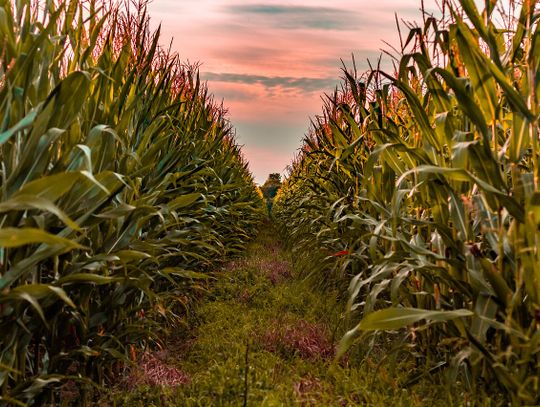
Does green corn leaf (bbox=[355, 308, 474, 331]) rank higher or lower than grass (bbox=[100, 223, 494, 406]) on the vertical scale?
higher

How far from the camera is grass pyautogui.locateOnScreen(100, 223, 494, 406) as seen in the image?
2432 mm

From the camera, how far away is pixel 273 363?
9.85 feet

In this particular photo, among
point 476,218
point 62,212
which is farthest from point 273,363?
point 62,212

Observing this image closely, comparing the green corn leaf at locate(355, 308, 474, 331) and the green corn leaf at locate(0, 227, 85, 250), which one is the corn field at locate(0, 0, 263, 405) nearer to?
the green corn leaf at locate(0, 227, 85, 250)

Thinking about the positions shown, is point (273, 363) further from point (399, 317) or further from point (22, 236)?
point (22, 236)

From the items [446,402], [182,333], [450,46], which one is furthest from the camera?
[182,333]

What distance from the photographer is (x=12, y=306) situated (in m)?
1.75

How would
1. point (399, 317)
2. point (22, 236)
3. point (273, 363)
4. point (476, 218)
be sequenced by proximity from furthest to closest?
point (273, 363) → point (476, 218) → point (399, 317) → point (22, 236)

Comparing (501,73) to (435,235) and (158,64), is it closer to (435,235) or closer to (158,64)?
(435,235)

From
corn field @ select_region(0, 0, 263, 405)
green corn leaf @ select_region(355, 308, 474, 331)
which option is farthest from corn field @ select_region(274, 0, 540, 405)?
corn field @ select_region(0, 0, 263, 405)

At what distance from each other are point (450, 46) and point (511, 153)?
1.91ft

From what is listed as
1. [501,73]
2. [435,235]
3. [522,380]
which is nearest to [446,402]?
[522,380]

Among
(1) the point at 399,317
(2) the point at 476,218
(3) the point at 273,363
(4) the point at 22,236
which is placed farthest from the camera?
(3) the point at 273,363

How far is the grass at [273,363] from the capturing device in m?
2.43
